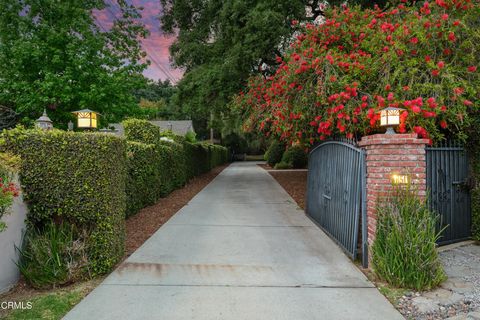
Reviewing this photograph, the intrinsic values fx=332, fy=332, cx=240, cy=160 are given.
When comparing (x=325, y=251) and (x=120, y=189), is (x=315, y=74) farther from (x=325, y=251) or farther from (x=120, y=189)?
(x=120, y=189)

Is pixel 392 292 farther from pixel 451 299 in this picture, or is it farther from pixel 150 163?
pixel 150 163

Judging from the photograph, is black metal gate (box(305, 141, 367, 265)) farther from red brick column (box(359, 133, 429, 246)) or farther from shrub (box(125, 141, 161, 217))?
shrub (box(125, 141, 161, 217))

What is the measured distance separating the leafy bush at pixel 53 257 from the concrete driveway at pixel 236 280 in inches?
17.4

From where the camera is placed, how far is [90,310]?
10.4ft

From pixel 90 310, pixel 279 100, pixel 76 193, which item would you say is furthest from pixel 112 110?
pixel 90 310

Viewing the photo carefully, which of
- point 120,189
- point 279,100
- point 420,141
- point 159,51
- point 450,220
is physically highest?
point 159,51

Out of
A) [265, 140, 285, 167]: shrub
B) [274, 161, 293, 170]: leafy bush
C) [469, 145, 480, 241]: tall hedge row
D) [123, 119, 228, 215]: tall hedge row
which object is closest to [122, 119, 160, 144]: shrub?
[123, 119, 228, 215]: tall hedge row

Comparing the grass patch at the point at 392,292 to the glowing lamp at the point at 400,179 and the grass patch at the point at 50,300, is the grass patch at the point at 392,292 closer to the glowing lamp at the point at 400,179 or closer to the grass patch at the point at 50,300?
the glowing lamp at the point at 400,179

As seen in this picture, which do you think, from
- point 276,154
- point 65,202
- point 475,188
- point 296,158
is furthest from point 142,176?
point 276,154

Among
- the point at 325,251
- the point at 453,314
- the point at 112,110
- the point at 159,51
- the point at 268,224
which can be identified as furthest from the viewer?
the point at 159,51

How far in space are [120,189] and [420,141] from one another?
3.92 m

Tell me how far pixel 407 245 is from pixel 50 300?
12.4 feet

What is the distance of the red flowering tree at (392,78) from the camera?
5047 mm

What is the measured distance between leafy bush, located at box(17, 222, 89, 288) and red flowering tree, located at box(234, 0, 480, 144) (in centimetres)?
407
